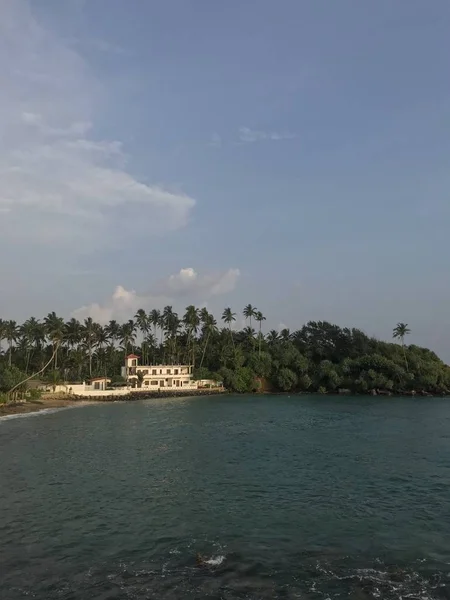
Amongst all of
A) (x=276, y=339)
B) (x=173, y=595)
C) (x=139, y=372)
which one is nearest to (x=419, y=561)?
(x=173, y=595)

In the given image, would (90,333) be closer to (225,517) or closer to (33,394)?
(33,394)

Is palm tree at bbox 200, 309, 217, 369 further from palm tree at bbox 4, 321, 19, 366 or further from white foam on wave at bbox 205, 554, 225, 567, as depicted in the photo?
white foam on wave at bbox 205, 554, 225, 567

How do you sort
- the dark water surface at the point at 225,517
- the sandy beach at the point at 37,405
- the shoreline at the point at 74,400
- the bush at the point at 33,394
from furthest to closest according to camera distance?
the bush at the point at 33,394, the shoreline at the point at 74,400, the sandy beach at the point at 37,405, the dark water surface at the point at 225,517

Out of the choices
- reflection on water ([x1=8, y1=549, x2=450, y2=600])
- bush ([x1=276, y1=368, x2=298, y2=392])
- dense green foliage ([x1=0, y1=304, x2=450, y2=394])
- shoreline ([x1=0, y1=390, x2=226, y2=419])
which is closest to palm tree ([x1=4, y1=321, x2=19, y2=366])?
dense green foliage ([x1=0, y1=304, x2=450, y2=394])

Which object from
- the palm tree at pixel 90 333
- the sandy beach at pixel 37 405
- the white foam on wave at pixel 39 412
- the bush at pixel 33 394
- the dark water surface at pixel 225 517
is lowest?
the dark water surface at pixel 225 517

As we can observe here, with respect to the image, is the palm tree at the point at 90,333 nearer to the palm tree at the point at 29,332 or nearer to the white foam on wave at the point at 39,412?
the palm tree at the point at 29,332

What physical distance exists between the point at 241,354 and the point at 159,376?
74.0ft

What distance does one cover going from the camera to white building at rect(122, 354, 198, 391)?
104938 millimetres

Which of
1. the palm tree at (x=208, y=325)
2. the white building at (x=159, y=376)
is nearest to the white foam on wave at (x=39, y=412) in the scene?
the white building at (x=159, y=376)

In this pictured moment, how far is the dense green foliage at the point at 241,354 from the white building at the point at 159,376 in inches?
148

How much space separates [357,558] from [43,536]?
1126cm

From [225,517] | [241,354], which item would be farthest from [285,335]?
[225,517]

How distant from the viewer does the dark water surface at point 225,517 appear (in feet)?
45.0

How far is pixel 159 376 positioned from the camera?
10644 cm
